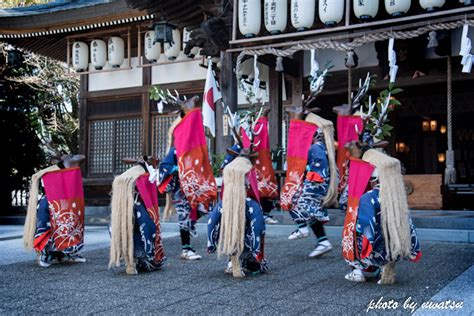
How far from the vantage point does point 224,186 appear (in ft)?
16.5

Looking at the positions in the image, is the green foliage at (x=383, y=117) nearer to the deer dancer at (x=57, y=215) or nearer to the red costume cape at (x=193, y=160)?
the red costume cape at (x=193, y=160)

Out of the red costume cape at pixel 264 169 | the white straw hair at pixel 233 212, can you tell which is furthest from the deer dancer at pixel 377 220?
the red costume cape at pixel 264 169

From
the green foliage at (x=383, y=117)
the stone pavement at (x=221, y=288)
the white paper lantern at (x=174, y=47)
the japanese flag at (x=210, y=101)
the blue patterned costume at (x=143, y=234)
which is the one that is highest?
the white paper lantern at (x=174, y=47)

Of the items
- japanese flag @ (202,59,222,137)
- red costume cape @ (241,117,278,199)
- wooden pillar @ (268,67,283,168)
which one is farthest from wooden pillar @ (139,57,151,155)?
red costume cape @ (241,117,278,199)

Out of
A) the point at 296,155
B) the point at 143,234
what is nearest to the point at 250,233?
the point at 143,234

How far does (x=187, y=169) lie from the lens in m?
6.11

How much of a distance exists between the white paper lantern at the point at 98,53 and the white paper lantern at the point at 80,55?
0.78 ft

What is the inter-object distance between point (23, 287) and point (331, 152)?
350 centimetres

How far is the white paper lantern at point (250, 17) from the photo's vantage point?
365 inches

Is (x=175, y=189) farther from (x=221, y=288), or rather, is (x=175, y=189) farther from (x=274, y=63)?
(x=274, y=63)

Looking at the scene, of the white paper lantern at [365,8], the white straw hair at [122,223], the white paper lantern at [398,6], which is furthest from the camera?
the white paper lantern at [365,8]

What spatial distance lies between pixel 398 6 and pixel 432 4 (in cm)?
49

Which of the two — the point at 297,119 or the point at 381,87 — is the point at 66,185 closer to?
the point at 297,119

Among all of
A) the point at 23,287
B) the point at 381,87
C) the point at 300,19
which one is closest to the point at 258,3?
the point at 300,19
